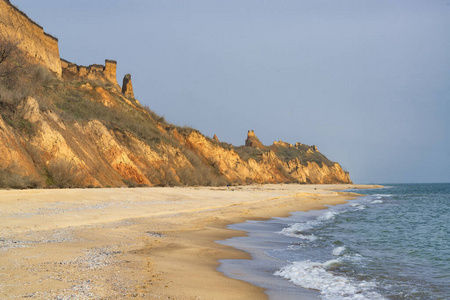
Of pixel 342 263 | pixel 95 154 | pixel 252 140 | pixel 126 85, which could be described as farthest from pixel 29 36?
pixel 252 140

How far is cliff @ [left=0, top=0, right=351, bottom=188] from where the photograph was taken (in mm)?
19719

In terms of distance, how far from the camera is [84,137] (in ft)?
90.6

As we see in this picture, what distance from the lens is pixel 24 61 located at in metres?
30.8

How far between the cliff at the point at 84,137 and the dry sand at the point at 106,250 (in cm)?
469

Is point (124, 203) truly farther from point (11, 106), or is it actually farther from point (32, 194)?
point (11, 106)

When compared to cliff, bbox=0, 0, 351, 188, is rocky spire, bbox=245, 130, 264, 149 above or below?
above

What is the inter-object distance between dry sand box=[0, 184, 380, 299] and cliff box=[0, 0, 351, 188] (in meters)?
4.69

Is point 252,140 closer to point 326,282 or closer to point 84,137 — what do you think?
point 84,137

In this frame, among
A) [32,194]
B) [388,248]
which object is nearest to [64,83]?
[32,194]

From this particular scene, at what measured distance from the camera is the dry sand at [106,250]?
518 centimetres

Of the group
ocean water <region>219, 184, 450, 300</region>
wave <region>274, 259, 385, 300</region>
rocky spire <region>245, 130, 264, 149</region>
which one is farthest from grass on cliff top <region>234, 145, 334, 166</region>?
wave <region>274, 259, 385, 300</region>

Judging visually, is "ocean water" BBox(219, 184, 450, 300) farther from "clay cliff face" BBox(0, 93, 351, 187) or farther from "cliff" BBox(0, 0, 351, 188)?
"cliff" BBox(0, 0, 351, 188)

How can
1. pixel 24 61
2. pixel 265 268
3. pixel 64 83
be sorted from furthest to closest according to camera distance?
1. pixel 64 83
2. pixel 24 61
3. pixel 265 268

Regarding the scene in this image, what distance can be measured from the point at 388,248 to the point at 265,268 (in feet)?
19.6
